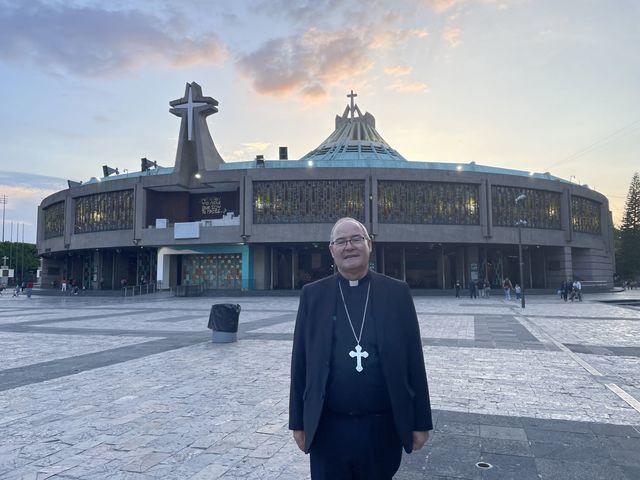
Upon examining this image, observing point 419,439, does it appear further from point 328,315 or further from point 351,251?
point 351,251

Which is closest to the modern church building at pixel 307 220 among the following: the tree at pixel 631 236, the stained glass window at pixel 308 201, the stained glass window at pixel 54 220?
the stained glass window at pixel 308 201

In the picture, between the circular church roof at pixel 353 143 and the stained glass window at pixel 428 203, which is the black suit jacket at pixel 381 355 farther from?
the circular church roof at pixel 353 143

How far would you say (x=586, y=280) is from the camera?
52.4 m

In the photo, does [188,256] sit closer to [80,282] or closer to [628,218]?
[80,282]

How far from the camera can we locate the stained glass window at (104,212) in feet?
Result: 155

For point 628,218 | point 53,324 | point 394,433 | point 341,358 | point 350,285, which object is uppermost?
point 628,218

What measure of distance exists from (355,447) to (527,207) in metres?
49.6

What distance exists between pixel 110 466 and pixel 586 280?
2319 inches

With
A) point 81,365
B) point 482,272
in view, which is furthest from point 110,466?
point 482,272

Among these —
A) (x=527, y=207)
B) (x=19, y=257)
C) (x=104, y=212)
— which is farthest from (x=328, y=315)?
(x=19, y=257)

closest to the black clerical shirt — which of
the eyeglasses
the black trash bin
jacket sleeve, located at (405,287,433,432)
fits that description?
jacket sleeve, located at (405,287,433,432)

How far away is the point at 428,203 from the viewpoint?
144 ft

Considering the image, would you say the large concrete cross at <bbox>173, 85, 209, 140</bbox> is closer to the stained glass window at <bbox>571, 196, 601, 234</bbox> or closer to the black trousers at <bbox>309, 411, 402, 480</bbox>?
the stained glass window at <bbox>571, 196, 601, 234</bbox>

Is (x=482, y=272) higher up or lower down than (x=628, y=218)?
lower down
